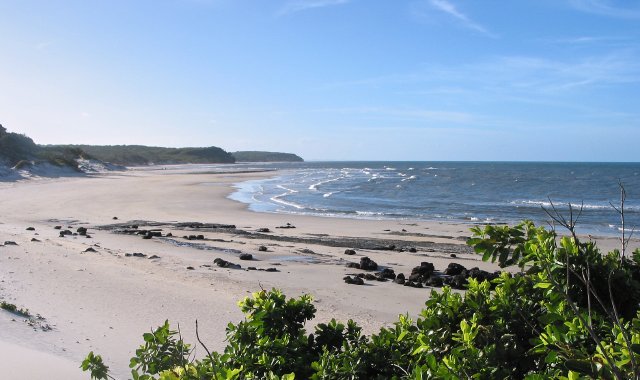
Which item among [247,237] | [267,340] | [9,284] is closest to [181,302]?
[9,284]

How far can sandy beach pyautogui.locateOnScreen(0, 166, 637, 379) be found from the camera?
6.41 meters

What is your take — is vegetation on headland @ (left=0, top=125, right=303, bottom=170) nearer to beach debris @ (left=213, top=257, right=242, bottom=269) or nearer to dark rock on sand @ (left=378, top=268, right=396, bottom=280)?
beach debris @ (left=213, top=257, right=242, bottom=269)

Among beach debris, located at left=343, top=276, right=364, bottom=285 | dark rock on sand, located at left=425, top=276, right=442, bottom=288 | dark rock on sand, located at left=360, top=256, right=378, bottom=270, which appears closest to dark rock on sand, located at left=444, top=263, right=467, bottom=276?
dark rock on sand, located at left=425, top=276, right=442, bottom=288

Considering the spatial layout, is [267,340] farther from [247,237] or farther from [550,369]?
[247,237]

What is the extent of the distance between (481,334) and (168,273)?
366 inches

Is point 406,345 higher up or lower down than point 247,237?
higher up

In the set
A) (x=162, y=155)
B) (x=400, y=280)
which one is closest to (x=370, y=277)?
(x=400, y=280)

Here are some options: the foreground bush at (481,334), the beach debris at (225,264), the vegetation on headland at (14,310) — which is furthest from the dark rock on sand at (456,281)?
the foreground bush at (481,334)

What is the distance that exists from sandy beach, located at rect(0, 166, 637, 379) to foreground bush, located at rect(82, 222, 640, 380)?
282 cm

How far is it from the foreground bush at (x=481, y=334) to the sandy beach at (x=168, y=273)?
9.24 feet

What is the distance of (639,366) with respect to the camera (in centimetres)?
184

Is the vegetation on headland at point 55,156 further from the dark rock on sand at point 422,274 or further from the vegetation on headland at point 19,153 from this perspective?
the dark rock on sand at point 422,274

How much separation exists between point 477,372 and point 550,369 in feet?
1.09

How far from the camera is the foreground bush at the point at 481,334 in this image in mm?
2320
